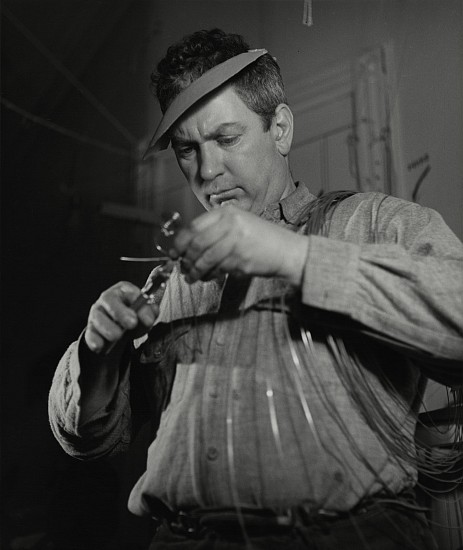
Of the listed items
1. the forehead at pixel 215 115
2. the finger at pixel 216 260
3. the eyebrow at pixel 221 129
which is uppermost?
the forehead at pixel 215 115

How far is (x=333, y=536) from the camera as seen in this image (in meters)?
0.95

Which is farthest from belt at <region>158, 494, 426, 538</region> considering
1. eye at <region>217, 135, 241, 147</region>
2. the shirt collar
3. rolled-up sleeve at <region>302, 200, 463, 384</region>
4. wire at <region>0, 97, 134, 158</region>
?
wire at <region>0, 97, 134, 158</region>

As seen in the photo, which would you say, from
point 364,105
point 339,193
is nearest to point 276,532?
point 339,193

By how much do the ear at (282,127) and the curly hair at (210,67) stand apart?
0.01 meters

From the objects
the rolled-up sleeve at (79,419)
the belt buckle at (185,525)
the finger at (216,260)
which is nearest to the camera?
the finger at (216,260)

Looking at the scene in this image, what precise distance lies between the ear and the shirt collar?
0.35 ft

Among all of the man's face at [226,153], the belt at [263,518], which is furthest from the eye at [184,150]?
the belt at [263,518]

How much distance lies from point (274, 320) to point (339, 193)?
26 cm

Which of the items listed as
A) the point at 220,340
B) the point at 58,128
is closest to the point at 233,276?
the point at 220,340

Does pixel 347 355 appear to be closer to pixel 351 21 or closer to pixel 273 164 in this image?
pixel 273 164

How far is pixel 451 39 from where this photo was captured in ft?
6.00

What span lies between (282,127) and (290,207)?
18cm

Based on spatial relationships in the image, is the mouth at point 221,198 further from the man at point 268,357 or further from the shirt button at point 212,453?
the shirt button at point 212,453

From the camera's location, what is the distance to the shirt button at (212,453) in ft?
3.22
